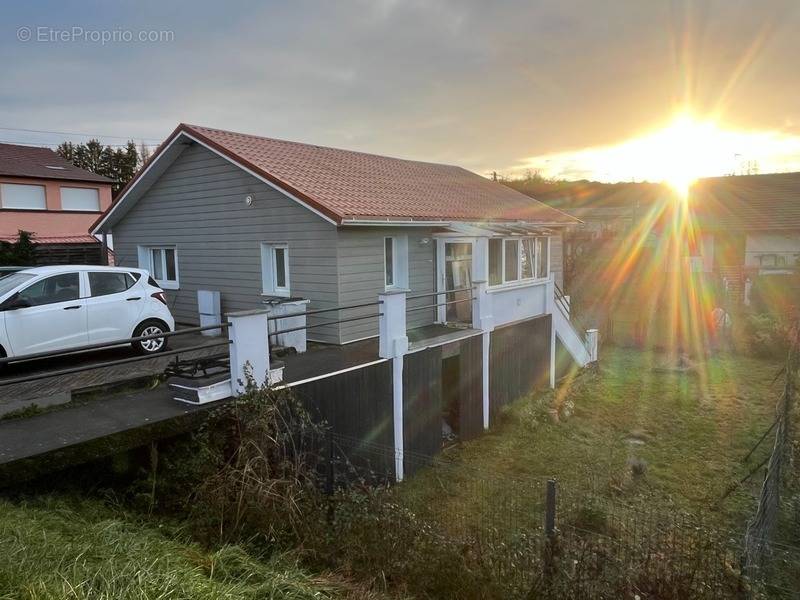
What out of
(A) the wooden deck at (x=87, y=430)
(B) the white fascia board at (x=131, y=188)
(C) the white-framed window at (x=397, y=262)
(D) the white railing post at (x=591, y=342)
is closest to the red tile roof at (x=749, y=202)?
(D) the white railing post at (x=591, y=342)

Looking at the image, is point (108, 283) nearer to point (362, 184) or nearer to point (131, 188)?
point (131, 188)

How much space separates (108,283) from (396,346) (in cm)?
506

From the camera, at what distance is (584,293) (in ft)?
83.6

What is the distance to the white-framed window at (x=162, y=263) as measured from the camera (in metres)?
14.0

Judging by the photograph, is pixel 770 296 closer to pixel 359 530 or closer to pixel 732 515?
pixel 732 515

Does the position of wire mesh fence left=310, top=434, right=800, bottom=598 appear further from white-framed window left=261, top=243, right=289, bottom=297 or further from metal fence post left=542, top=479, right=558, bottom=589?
white-framed window left=261, top=243, right=289, bottom=297

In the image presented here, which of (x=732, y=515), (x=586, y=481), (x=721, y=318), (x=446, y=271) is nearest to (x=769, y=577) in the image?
(x=732, y=515)

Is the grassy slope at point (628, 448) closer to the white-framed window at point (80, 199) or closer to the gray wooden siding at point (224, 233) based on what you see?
the gray wooden siding at point (224, 233)

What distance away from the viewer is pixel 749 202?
95.7ft

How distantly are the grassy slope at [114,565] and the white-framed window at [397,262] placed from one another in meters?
7.84

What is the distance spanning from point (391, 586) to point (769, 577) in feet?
12.9

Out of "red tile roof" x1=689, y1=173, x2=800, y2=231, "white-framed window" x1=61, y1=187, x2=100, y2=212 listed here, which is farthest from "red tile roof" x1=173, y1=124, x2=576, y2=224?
"white-framed window" x1=61, y1=187, x2=100, y2=212

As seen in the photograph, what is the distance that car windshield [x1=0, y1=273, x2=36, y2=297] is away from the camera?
830 centimetres

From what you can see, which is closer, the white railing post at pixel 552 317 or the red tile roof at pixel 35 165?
the white railing post at pixel 552 317
